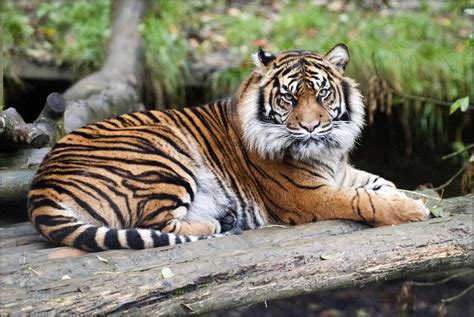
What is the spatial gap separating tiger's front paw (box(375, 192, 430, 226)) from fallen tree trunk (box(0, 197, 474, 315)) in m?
0.09

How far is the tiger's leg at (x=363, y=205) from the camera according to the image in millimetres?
4484

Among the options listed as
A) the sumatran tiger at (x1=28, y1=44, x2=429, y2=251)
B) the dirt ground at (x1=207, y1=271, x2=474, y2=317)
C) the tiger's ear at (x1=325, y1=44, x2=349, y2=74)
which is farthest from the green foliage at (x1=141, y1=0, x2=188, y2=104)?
the tiger's ear at (x1=325, y1=44, x2=349, y2=74)

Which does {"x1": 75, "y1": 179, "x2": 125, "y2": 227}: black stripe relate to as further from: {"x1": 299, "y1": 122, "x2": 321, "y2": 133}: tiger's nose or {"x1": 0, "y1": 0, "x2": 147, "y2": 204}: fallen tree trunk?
{"x1": 299, "y1": 122, "x2": 321, "y2": 133}: tiger's nose

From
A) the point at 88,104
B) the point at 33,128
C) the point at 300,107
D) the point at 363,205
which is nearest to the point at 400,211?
the point at 363,205

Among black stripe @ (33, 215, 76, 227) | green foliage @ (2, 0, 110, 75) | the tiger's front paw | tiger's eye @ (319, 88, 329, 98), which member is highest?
tiger's eye @ (319, 88, 329, 98)

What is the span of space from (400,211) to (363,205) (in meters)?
0.21

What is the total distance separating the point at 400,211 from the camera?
451 cm

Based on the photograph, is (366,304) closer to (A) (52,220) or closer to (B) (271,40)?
(B) (271,40)

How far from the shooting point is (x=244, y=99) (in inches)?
187

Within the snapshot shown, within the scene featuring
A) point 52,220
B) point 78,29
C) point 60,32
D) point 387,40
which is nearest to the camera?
point 52,220

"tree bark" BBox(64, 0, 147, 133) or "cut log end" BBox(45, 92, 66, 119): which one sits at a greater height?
"cut log end" BBox(45, 92, 66, 119)

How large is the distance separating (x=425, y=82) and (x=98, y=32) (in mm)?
3381

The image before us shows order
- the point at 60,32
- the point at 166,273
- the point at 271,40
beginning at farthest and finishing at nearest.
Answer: the point at 60,32, the point at 271,40, the point at 166,273

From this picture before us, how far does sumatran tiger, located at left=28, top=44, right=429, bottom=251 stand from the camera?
168 inches
